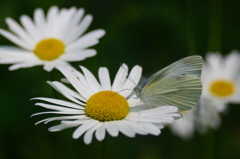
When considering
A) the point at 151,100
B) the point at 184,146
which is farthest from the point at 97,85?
the point at 184,146

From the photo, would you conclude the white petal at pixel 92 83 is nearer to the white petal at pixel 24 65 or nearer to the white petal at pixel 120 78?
the white petal at pixel 120 78

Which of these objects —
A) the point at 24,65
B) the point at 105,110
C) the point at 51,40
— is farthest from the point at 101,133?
the point at 51,40

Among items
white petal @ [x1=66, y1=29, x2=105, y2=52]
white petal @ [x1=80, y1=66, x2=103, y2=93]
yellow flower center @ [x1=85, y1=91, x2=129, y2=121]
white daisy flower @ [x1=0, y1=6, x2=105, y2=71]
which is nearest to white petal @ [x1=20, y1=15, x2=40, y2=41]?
white daisy flower @ [x1=0, y1=6, x2=105, y2=71]

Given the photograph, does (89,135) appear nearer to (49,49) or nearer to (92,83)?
(92,83)

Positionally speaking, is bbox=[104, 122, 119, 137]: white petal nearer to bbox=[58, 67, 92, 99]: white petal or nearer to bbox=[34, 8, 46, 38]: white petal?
bbox=[58, 67, 92, 99]: white petal

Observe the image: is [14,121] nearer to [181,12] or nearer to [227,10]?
[181,12]

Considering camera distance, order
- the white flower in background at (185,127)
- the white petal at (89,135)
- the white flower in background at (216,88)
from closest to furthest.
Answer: the white petal at (89,135) → the white flower in background at (216,88) → the white flower in background at (185,127)

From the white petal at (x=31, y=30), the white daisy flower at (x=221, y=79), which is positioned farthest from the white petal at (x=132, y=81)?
the white petal at (x=31, y=30)
